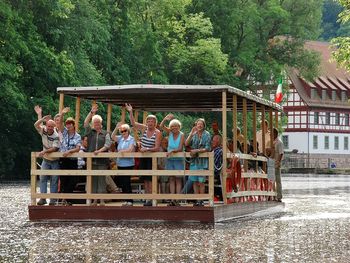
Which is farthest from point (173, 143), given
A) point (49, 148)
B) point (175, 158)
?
point (49, 148)

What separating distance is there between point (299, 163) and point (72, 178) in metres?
91.5

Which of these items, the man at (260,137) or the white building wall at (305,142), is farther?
the white building wall at (305,142)

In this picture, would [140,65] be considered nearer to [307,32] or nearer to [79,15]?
[79,15]

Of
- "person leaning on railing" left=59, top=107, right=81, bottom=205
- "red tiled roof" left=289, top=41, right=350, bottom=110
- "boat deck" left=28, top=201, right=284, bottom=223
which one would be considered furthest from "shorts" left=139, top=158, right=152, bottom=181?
"red tiled roof" left=289, top=41, right=350, bottom=110

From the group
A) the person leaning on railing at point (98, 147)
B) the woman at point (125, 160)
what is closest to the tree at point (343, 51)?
the woman at point (125, 160)

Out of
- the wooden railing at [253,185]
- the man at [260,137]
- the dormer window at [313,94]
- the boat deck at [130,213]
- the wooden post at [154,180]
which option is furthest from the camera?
the dormer window at [313,94]

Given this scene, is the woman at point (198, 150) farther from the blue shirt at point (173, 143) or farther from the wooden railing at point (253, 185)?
the wooden railing at point (253, 185)

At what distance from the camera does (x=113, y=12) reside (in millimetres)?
64375

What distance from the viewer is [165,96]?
22594 millimetres

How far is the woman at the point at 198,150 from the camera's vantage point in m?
20.7

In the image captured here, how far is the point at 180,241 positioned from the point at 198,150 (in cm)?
492

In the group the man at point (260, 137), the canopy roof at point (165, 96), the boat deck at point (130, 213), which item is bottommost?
the boat deck at point (130, 213)

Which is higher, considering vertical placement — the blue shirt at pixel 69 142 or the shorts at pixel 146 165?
the blue shirt at pixel 69 142

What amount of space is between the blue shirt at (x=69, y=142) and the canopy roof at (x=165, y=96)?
862mm
